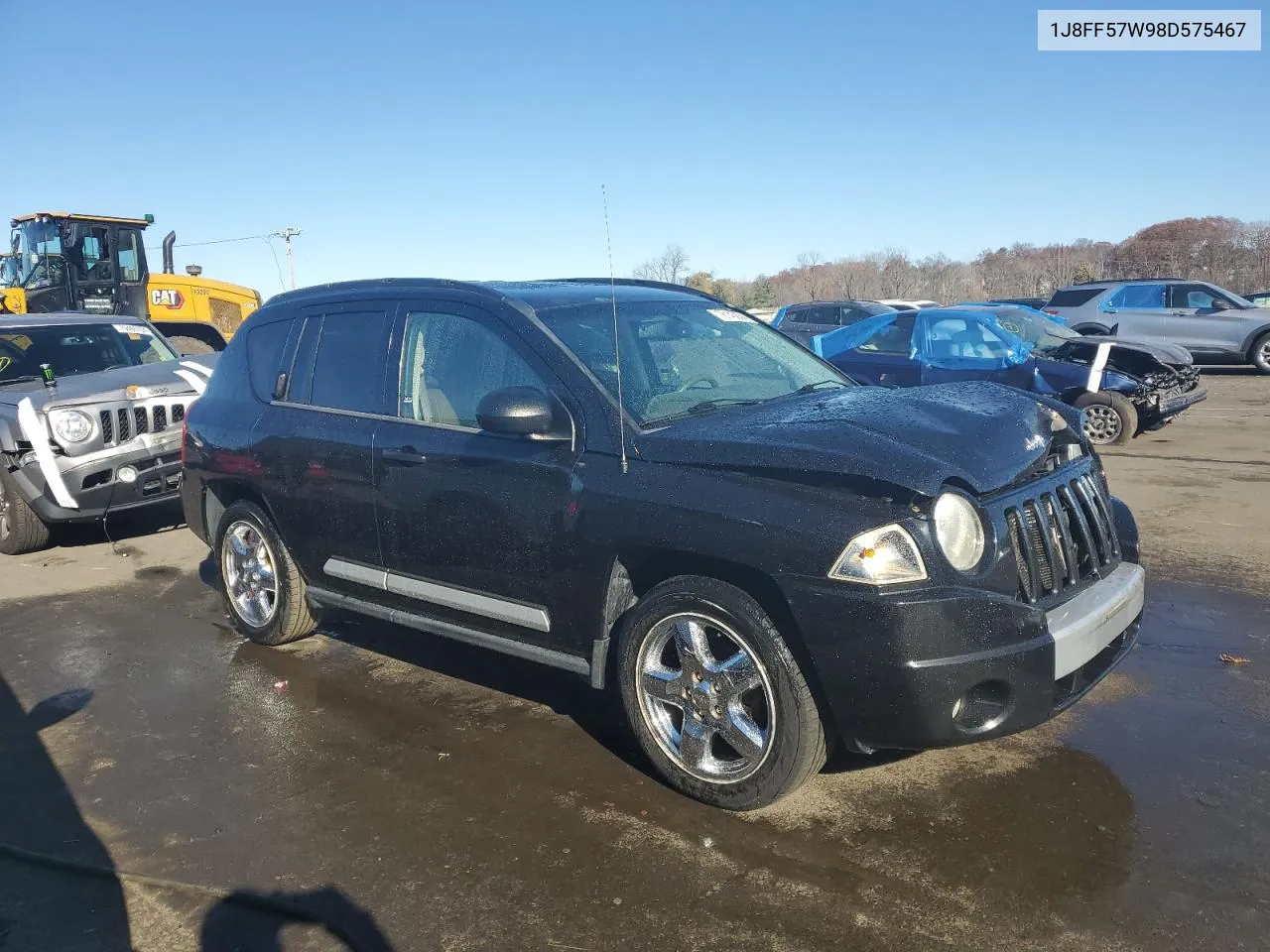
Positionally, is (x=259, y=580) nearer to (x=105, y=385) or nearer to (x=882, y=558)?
(x=105, y=385)

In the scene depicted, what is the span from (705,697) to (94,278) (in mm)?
15069

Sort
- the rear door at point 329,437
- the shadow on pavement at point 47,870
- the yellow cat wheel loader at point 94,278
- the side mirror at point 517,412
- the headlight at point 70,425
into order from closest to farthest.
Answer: the shadow on pavement at point 47,870, the side mirror at point 517,412, the rear door at point 329,437, the headlight at point 70,425, the yellow cat wheel loader at point 94,278

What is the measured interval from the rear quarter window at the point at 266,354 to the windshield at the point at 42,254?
39.0ft

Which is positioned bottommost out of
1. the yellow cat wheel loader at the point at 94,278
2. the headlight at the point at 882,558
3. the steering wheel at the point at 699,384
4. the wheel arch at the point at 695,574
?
the wheel arch at the point at 695,574

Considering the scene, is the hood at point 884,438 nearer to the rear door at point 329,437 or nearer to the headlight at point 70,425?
the rear door at point 329,437

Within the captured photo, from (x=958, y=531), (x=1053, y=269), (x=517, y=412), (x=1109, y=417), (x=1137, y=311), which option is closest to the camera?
(x=958, y=531)

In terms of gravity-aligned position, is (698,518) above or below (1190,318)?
below

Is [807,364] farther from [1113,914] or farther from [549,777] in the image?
[1113,914]

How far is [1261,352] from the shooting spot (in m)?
18.8

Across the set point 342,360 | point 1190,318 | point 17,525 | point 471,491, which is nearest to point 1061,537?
point 471,491

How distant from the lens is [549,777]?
3.99m

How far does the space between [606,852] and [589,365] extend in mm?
1808

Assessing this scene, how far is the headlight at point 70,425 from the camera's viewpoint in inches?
307

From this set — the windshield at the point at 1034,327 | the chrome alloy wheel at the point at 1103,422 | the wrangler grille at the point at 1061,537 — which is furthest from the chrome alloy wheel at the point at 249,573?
the windshield at the point at 1034,327
